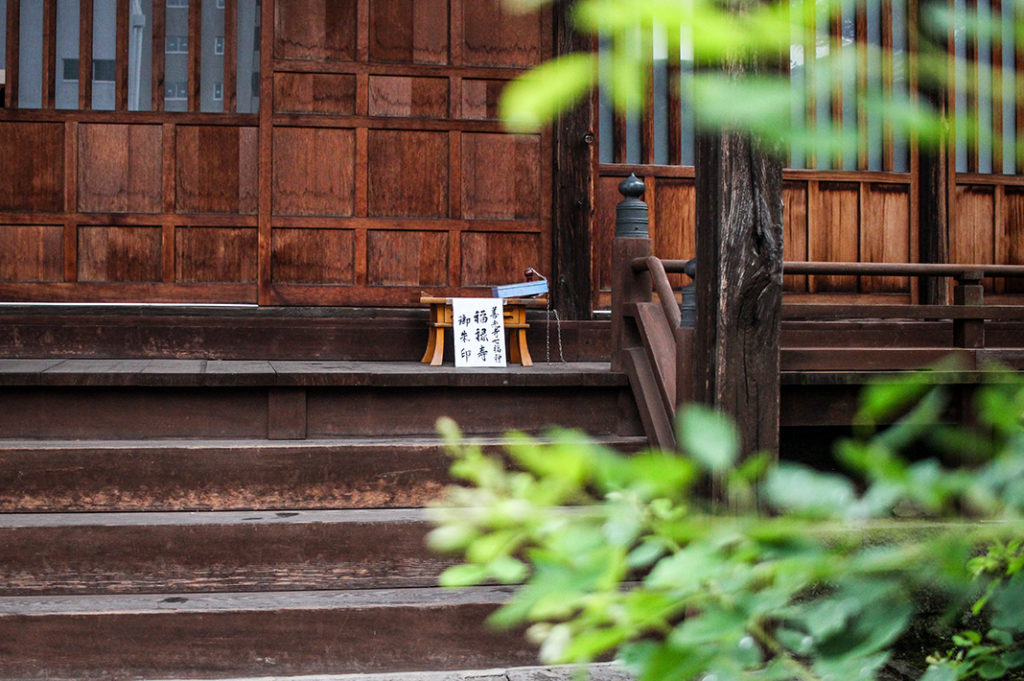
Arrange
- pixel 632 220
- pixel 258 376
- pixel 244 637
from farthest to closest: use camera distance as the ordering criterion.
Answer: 1. pixel 632 220
2. pixel 258 376
3. pixel 244 637

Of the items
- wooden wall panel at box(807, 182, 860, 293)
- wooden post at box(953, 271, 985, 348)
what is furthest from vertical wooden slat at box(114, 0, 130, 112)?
wooden post at box(953, 271, 985, 348)

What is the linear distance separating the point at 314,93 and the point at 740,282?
302 centimetres

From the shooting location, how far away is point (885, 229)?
5.59 meters

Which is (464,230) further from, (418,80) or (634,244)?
(634,244)

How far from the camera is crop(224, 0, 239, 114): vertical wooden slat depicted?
16.6 ft

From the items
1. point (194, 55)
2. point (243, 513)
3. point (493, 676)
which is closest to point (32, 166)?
point (194, 55)

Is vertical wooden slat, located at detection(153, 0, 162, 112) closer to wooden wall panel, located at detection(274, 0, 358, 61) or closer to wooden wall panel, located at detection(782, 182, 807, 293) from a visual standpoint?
wooden wall panel, located at detection(274, 0, 358, 61)

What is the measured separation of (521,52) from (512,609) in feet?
16.2

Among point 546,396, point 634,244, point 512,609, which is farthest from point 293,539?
point 512,609

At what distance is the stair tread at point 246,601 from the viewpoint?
2.72 m

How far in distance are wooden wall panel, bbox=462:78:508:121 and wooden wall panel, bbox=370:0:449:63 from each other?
19cm

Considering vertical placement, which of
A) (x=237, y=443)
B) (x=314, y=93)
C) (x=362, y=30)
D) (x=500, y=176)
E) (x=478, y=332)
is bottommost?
(x=237, y=443)

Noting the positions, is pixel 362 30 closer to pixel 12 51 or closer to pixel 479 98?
pixel 479 98

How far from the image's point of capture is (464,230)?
513 cm
